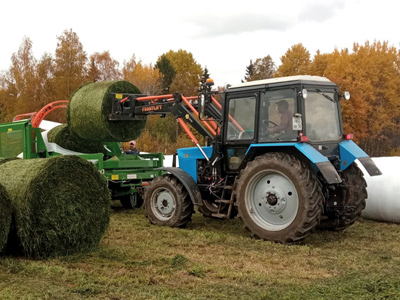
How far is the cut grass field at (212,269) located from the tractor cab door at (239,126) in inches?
49.6

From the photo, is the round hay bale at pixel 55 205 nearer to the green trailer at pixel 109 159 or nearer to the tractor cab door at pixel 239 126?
the tractor cab door at pixel 239 126

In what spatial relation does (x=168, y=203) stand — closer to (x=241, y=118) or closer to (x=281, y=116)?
(x=241, y=118)

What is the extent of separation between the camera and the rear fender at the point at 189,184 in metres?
8.30

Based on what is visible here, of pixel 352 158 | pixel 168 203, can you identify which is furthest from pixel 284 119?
pixel 168 203

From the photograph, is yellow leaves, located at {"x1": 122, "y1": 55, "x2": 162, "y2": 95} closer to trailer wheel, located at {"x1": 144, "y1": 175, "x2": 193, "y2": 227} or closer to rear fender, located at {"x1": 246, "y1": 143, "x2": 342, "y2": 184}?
trailer wheel, located at {"x1": 144, "y1": 175, "x2": 193, "y2": 227}

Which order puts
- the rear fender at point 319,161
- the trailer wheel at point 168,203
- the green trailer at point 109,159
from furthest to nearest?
the green trailer at point 109,159, the trailer wheel at point 168,203, the rear fender at point 319,161

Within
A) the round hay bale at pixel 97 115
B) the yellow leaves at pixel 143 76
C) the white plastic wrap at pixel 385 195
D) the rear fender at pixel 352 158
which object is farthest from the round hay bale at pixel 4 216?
the yellow leaves at pixel 143 76

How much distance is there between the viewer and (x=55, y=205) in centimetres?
597

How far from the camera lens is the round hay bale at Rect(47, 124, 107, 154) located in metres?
11.1

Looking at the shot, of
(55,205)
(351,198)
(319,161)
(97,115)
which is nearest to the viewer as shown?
(55,205)

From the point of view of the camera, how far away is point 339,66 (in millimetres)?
33625

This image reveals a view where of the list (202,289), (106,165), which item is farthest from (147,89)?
(202,289)

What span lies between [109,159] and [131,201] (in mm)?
1184

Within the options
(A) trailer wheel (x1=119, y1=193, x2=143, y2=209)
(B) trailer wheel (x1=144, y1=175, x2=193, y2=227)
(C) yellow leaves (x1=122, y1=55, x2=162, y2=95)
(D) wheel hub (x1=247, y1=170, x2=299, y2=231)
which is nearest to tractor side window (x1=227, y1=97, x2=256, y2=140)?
(D) wheel hub (x1=247, y1=170, x2=299, y2=231)
